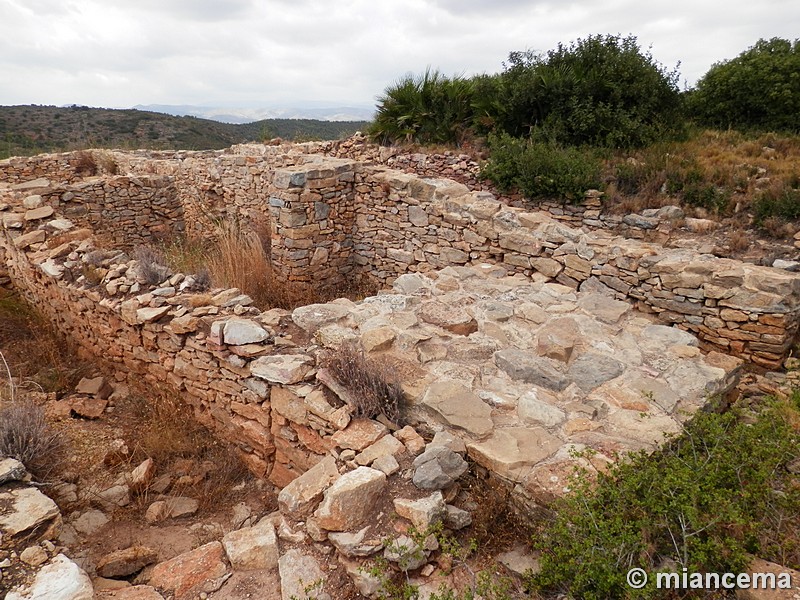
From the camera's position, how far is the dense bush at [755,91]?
798 cm

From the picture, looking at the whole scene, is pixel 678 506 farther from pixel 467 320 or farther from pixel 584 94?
pixel 584 94

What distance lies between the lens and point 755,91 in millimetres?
8312

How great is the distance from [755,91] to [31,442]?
10.9 meters

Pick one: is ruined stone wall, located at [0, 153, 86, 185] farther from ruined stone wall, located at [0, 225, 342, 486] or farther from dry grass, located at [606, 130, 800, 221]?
dry grass, located at [606, 130, 800, 221]

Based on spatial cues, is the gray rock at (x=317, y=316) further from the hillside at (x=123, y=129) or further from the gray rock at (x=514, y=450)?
the hillside at (x=123, y=129)

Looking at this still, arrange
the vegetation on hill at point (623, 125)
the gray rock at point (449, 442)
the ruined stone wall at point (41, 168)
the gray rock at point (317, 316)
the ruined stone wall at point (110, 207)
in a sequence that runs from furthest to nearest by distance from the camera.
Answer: the ruined stone wall at point (41, 168), the ruined stone wall at point (110, 207), the vegetation on hill at point (623, 125), the gray rock at point (317, 316), the gray rock at point (449, 442)

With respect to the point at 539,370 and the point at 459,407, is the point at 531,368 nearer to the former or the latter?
the point at 539,370

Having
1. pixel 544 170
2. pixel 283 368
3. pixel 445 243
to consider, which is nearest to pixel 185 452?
pixel 283 368

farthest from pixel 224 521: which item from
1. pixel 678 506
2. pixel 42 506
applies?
pixel 678 506

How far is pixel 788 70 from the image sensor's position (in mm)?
8117

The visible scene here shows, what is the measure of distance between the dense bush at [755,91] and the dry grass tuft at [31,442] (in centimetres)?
1021

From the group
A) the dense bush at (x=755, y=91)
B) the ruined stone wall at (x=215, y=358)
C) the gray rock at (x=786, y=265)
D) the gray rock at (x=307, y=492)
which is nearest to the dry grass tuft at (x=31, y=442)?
the ruined stone wall at (x=215, y=358)

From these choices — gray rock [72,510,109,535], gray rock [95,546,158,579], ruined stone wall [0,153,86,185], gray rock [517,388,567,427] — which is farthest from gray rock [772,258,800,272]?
ruined stone wall [0,153,86,185]

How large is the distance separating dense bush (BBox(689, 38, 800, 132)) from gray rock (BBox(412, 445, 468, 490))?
28.0 feet
